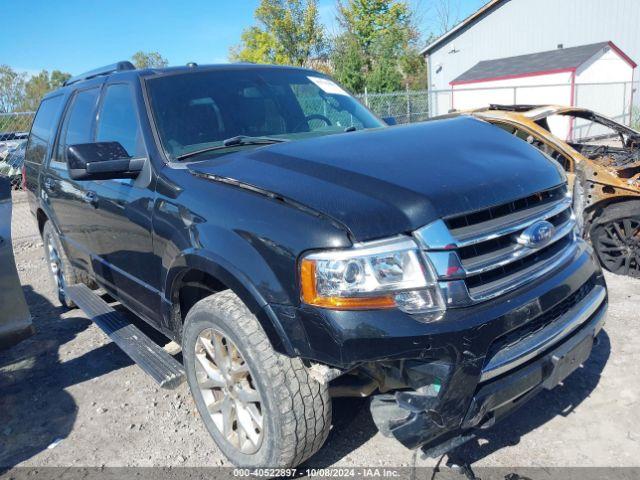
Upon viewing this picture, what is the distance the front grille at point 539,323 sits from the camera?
2.13 metres

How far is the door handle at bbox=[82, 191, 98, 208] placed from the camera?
362 centimetres

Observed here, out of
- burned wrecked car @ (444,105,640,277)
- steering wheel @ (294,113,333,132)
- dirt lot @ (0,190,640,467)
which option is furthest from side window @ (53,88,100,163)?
burned wrecked car @ (444,105,640,277)

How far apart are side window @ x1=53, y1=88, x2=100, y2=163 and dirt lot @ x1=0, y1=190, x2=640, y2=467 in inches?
66.8

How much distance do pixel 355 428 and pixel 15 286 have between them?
86.7 inches

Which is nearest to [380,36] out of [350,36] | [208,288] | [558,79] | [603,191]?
[350,36]

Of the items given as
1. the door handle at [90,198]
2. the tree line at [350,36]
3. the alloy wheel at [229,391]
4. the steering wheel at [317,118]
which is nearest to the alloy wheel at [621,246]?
the steering wheel at [317,118]

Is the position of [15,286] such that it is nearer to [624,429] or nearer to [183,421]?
[183,421]

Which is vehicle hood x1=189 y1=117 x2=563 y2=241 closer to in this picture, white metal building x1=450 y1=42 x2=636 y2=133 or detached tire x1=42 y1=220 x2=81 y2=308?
detached tire x1=42 y1=220 x2=81 y2=308

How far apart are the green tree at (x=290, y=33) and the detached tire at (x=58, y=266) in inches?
1413

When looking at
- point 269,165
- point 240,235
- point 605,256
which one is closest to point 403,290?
point 240,235

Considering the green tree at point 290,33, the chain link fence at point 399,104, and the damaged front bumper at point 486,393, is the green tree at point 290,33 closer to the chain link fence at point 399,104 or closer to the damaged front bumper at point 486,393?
the chain link fence at point 399,104

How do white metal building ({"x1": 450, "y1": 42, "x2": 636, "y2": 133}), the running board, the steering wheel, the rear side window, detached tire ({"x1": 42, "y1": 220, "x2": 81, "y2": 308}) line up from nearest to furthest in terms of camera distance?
the running board, the steering wheel, the rear side window, detached tire ({"x1": 42, "y1": 220, "x2": 81, "y2": 308}), white metal building ({"x1": 450, "y1": 42, "x2": 636, "y2": 133})

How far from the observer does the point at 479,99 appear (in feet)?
72.5

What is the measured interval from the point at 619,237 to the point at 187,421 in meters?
4.42
